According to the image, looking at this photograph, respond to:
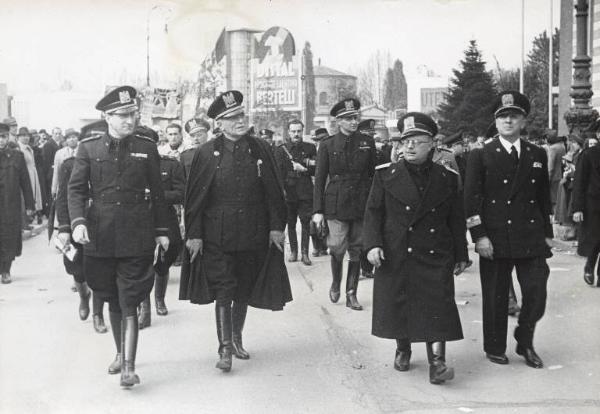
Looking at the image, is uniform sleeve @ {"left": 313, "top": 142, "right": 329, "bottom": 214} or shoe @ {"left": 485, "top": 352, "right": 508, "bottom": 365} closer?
shoe @ {"left": 485, "top": 352, "right": 508, "bottom": 365}

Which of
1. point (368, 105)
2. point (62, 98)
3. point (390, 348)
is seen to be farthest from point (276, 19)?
point (368, 105)

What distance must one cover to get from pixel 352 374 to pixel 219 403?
3.80 feet

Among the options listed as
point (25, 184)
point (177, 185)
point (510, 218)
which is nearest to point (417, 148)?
point (510, 218)

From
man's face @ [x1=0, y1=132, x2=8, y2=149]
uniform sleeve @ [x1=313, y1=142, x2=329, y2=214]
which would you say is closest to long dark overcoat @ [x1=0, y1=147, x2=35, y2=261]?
man's face @ [x1=0, y1=132, x2=8, y2=149]

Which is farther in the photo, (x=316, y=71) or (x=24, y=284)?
(x=316, y=71)

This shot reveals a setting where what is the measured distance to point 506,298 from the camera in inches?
250

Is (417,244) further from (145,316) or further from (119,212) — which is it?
(145,316)

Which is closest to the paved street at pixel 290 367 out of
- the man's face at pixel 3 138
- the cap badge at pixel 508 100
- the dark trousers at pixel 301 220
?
the cap badge at pixel 508 100

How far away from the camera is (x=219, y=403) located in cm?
533

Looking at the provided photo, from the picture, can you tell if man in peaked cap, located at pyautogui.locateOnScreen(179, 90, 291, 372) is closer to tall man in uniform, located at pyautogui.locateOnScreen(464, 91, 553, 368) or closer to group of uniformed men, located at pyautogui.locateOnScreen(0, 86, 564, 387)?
group of uniformed men, located at pyautogui.locateOnScreen(0, 86, 564, 387)

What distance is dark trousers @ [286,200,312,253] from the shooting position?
12211mm

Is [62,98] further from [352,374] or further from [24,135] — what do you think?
[352,374]

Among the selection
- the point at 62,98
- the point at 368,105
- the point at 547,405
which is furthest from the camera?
the point at 368,105

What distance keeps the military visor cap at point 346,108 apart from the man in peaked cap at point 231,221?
7.85ft
